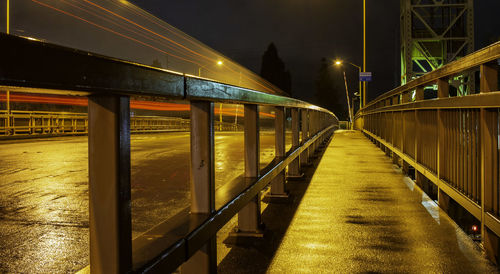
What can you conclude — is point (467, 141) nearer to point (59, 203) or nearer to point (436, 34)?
point (59, 203)

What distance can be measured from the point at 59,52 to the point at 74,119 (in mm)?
26195

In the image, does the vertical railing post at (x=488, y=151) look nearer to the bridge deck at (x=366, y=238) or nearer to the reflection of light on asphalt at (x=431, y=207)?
the bridge deck at (x=366, y=238)

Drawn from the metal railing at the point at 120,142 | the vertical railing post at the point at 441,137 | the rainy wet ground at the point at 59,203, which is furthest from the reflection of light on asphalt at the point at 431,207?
the metal railing at the point at 120,142

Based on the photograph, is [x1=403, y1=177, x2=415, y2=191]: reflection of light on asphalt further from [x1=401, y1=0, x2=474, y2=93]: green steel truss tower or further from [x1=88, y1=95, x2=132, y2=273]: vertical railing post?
[x1=401, y1=0, x2=474, y2=93]: green steel truss tower

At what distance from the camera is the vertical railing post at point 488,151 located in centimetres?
327

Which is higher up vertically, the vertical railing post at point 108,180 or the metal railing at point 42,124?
the metal railing at point 42,124

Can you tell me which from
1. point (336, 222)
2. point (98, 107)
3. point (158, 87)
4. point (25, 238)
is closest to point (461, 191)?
point (336, 222)

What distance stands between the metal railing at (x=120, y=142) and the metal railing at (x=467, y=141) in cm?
197

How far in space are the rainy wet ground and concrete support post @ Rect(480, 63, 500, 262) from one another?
268 cm

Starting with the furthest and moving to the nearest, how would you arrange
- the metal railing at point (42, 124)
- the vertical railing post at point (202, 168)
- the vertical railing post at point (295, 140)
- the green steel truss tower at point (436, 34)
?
1. the green steel truss tower at point (436, 34)
2. the metal railing at point (42, 124)
3. the vertical railing post at point (295, 140)
4. the vertical railing post at point (202, 168)

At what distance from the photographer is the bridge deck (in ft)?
10.9

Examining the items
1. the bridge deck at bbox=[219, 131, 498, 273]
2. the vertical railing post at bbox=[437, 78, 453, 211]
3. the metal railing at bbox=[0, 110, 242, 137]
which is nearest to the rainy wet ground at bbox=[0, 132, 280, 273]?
the bridge deck at bbox=[219, 131, 498, 273]

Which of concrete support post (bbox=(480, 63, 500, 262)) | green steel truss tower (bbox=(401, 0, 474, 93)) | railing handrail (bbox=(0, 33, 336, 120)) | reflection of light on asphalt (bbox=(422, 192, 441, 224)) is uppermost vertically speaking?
green steel truss tower (bbox=(401, 0, 474, 93))

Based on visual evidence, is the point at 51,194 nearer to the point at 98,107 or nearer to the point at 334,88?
the point at 98,107
